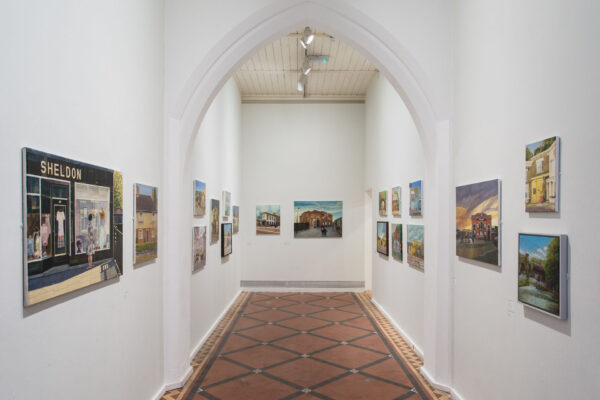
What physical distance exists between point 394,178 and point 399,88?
3634 millimetres

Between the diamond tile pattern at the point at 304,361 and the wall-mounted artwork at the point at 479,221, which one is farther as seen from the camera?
the diamond tile pattern at the point at 304,361

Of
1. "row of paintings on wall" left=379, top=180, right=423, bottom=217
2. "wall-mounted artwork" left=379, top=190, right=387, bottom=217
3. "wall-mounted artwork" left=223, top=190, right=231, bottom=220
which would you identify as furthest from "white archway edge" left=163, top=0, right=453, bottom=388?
"wall-mounted artwork" left=223, top=190, right=231, bottom=220

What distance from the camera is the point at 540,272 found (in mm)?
3475

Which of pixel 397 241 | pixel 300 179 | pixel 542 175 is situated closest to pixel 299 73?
pixel 300 179

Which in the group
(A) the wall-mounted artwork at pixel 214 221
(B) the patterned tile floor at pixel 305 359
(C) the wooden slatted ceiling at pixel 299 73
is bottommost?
(B) the patterned tile floor at pixel 305 359

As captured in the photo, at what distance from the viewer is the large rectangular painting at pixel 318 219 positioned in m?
13.9

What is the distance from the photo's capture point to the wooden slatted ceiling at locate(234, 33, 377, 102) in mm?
9945

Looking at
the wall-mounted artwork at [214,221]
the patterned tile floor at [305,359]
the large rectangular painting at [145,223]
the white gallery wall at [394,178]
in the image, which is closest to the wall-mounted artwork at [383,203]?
the white gallery wall at [394,178]

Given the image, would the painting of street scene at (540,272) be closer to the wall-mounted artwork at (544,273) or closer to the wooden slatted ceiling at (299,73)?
the wall-mounted artwork at (544,273)

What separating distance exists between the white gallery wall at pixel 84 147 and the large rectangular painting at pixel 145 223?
0.12m

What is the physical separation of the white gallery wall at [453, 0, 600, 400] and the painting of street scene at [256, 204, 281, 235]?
8.92 metres

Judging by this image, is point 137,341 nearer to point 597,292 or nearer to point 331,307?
point 597,292

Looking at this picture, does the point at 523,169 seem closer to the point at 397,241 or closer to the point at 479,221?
the point at 479,221

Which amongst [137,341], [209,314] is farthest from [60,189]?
[209,314]
